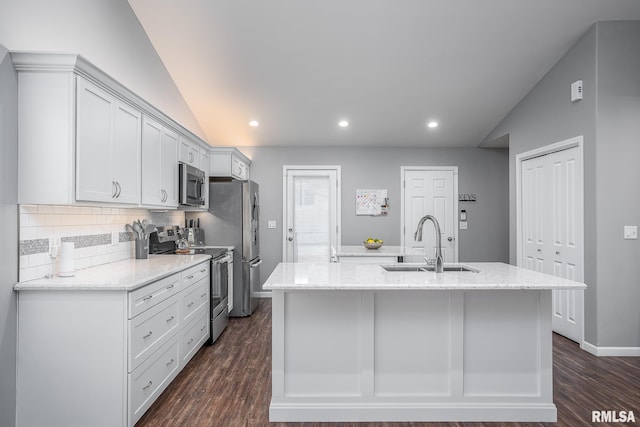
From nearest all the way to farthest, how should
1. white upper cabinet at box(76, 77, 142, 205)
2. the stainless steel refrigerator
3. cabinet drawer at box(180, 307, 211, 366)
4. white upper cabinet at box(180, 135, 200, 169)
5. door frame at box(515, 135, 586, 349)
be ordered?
white upper cabinet at box(76, 77, 142, 205), cabinet drawer at box(180, 307, 211, 366), door frame at box(515, 135, 586, 349), white upper cabinet at box(180, 135, 200, 169), the stainless steel refrigerator

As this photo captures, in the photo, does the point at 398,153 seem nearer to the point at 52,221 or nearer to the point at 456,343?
the point at 456,343

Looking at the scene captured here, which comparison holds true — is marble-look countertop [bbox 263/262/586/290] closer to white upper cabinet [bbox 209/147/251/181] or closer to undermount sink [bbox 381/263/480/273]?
undermount sink [bbox 381/263/480/273]

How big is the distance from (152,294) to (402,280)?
63.8 inches

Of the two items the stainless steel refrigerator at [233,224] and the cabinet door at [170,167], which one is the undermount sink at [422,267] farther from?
the stainless steel refrigerator at [233,224]

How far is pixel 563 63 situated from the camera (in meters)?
3.92

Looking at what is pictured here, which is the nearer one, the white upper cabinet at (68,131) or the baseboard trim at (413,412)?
the white upper cabinet at (68,131)

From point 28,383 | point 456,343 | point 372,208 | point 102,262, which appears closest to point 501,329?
point 456,343

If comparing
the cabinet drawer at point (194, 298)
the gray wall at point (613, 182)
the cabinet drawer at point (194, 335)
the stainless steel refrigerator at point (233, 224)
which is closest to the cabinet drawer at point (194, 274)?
the cabinet drawer at point (194, 298)

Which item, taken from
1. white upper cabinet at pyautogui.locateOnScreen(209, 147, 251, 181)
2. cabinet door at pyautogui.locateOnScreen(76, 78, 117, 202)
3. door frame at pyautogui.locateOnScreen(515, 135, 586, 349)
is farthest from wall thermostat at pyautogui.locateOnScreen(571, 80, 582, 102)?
cabinet door at pyautogui.locateOnScreen(76, 78, 117, 202)

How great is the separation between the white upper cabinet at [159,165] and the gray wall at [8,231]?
3.22 ft

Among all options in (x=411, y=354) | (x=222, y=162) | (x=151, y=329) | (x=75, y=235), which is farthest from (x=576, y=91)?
(x=75, y=235)

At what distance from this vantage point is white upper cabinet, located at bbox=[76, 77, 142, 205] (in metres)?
2.24

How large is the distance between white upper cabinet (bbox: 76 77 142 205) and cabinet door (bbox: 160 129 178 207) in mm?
488

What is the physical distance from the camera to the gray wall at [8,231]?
6.57ft
